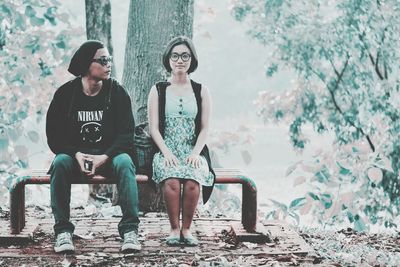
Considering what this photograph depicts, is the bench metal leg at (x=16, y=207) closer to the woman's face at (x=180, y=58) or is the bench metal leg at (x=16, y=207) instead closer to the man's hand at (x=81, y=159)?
the man's hand at (x=81, y=159)

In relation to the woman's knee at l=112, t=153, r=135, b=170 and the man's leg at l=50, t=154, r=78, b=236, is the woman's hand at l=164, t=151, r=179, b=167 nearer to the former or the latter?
the woman's knee at l=112, t=153, r=135, b=170

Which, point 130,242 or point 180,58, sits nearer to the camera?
point 130,242

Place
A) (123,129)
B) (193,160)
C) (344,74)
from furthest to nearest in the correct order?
(344,74)
(123,129)
(193,160)

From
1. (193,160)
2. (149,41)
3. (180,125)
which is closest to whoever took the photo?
(193,160)

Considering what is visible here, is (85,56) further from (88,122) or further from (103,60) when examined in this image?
(88,122)

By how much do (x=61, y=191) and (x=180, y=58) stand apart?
4.44 ft

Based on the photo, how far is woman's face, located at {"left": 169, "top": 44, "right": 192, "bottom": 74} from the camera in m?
4.70

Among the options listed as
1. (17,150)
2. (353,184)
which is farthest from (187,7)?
(353,184)

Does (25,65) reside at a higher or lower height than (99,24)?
lower

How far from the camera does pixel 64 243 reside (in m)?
4.28

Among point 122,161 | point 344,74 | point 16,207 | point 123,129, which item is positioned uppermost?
point 344,74

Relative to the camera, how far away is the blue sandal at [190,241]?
452 cm

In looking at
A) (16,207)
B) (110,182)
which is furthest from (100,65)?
(16,207)

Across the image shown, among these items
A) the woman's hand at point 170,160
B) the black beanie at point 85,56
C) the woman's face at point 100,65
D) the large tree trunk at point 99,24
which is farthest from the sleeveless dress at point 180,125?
the large tree trunk at point 99,24
